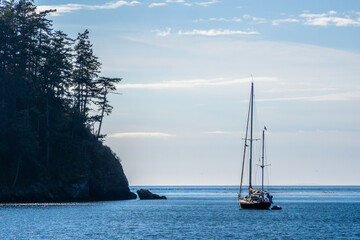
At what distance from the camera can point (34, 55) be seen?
101 m

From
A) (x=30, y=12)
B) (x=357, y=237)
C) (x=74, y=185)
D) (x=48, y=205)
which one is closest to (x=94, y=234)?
(x=357, y=237)

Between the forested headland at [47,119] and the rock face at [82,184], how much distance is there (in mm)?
151

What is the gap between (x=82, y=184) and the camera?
101000mm

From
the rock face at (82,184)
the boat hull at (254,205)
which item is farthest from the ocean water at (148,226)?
the rock face at (82,184)

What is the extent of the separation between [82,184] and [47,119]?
40.8ft

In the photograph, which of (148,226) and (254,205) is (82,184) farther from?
(148,226)

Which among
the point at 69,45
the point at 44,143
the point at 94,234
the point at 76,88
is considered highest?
the point at 69,45

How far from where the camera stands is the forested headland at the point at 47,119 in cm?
9300

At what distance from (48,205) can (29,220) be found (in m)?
22.9

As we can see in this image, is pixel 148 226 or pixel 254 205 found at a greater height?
pixel 254 205

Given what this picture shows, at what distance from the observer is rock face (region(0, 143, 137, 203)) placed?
92.2 metres

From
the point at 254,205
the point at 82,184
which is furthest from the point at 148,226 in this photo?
the point at 82,184

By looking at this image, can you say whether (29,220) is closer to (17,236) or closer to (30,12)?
(17,236)

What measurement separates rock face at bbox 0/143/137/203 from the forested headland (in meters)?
0.15
